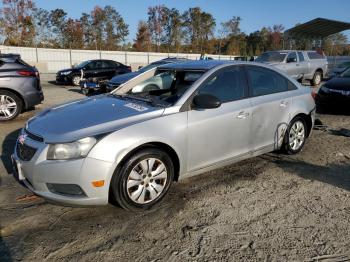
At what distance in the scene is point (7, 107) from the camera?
840 centimetres

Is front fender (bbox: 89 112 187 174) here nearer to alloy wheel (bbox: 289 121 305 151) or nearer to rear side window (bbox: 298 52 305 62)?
alloy wheel (bbox: 289 121 305 151)

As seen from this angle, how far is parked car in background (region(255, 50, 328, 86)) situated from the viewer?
1490 cm

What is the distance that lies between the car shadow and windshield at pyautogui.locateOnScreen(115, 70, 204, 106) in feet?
6.14

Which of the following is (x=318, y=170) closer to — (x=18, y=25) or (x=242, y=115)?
(x=242, y=115)

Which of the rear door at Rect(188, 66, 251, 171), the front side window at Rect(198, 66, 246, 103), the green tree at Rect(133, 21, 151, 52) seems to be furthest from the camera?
the green tree at Rect(133, 21, 151, 52)

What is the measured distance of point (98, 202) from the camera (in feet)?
11.4

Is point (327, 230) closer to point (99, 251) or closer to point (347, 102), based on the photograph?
point (99, 251)

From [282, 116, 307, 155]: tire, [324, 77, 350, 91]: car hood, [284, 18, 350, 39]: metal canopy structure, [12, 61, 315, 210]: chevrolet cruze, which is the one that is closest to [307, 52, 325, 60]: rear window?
[324, 77, 350, 91]: car hood

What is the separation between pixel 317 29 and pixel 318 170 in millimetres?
26578

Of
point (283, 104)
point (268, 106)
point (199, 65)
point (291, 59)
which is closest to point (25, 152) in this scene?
point (199, 65)

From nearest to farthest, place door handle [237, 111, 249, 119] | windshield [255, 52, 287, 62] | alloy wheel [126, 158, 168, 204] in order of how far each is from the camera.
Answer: alloy wheel [126, 158, 168, 204]
door handle [237, 111, 249, 119]
windshield [255, 52, 287, 62]

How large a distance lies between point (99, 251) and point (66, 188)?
725 mm

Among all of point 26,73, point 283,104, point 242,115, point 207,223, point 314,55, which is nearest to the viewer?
point 207,223

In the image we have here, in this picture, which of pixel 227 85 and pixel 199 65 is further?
pixel 199 65
